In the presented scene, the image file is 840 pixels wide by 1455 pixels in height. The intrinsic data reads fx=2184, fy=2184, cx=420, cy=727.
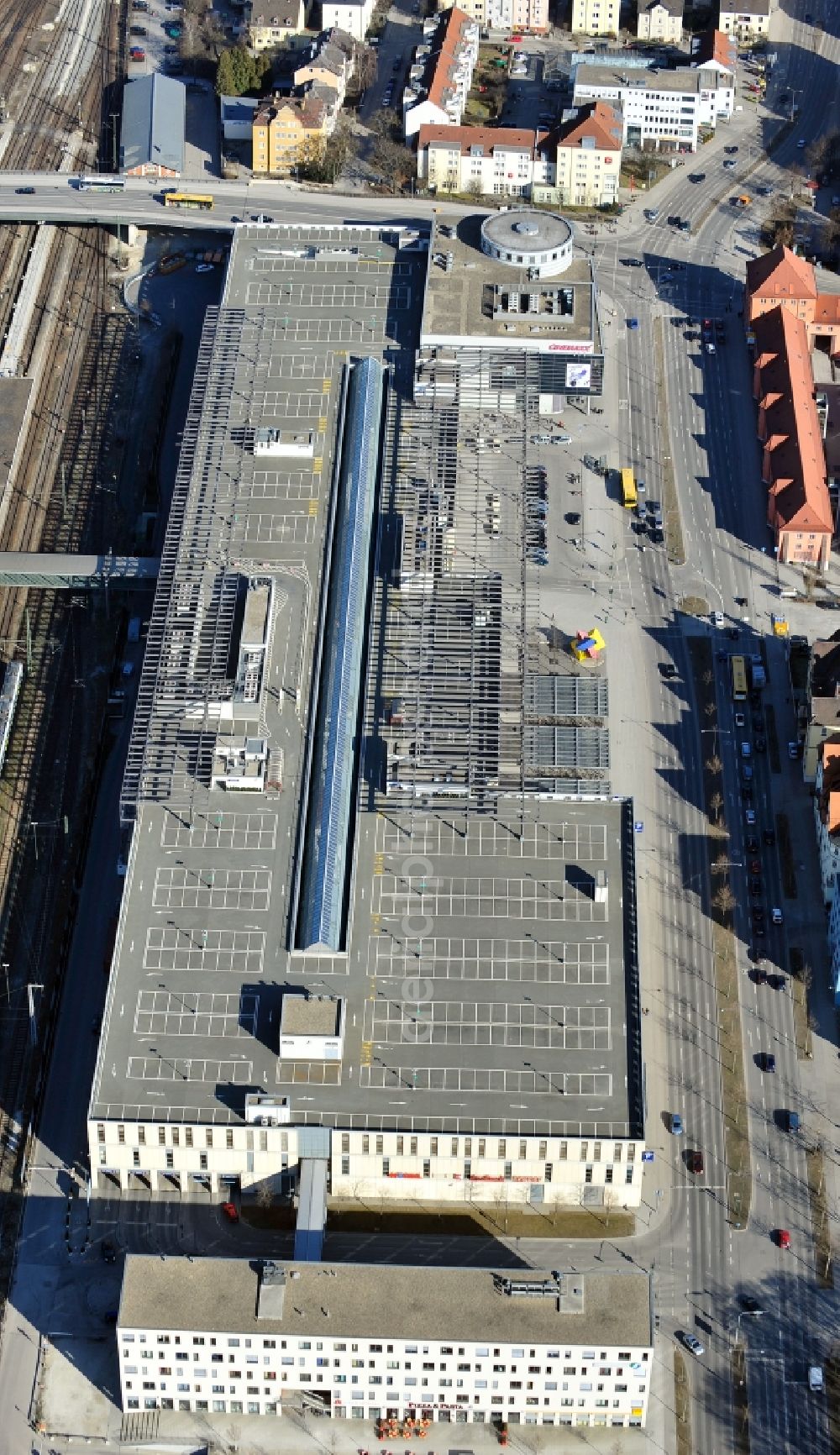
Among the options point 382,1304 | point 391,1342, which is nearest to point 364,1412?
point 391,1342

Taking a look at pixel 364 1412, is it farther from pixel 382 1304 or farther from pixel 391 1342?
pixel 382 1304

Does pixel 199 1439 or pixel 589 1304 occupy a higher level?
pixel 589 1304

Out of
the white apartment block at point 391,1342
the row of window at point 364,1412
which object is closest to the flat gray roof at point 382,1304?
the white apartment block at point 391,1342

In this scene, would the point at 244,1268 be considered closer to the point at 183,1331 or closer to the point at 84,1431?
the point at 183,1331

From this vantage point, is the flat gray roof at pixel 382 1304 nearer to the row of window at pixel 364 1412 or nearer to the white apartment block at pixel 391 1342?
the white apartment block at pixel 391 1342

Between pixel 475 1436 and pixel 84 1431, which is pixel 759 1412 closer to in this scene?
pixel 475 1436

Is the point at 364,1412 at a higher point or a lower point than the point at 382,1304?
lower

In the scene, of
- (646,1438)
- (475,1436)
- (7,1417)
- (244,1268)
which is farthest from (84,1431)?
(646,1438)
